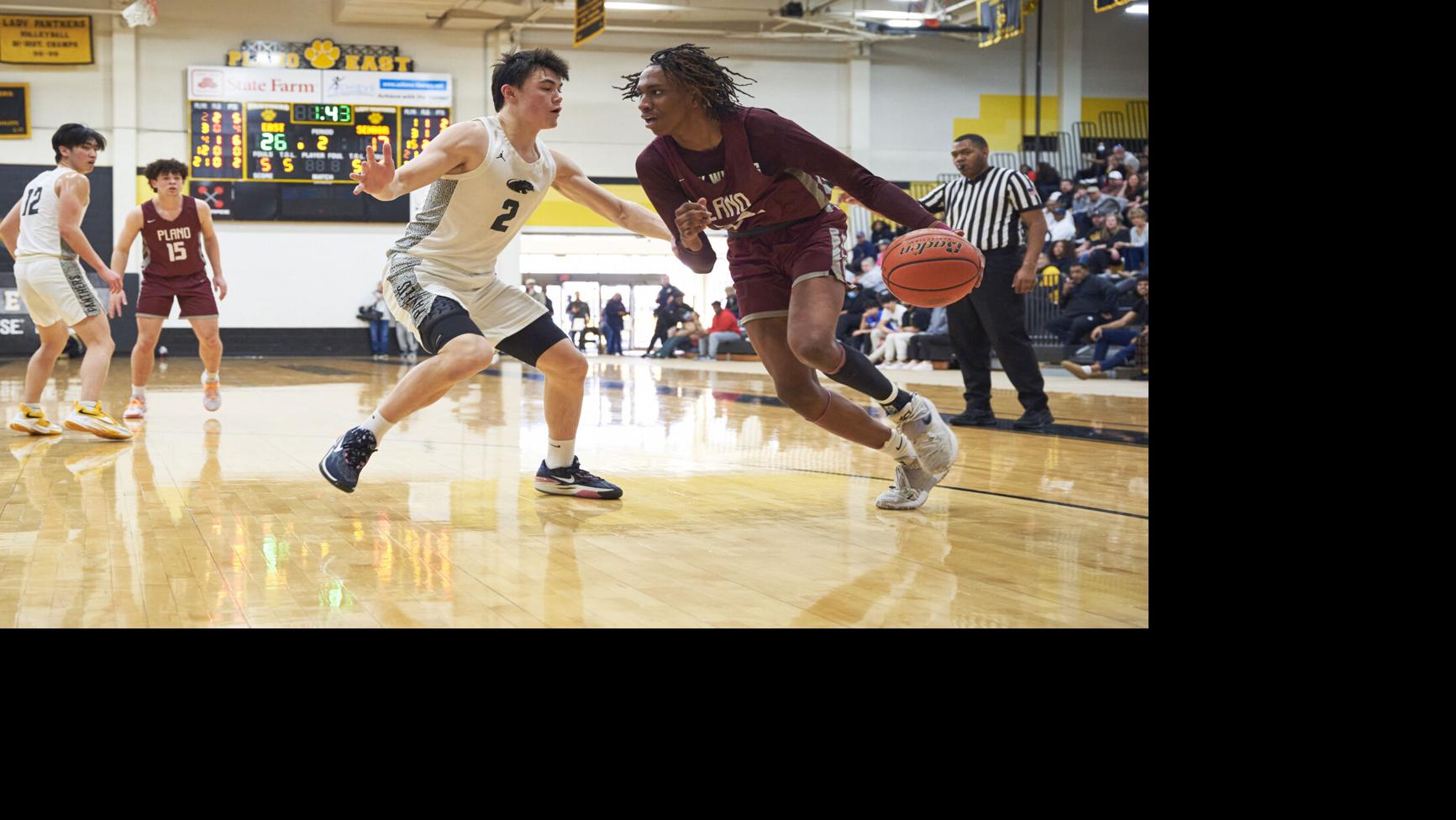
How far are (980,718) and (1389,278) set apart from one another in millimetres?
890

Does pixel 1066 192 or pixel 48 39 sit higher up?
pixel 48 39

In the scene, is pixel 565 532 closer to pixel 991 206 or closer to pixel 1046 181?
pixel 991 206

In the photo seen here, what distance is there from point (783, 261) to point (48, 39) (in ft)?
57.7

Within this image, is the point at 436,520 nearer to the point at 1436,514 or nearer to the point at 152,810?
the point at 152,810

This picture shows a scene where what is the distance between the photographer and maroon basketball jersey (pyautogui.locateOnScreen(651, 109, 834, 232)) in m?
4.04

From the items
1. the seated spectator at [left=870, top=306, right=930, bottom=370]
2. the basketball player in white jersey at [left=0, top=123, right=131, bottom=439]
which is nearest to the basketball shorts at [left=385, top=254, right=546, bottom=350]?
the basketball player in white jersey at [left=0, top=123, right=131, bottom=439]

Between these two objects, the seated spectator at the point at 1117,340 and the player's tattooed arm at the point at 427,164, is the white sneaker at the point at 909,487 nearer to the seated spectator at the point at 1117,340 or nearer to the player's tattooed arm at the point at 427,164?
the player's tattooed arm at the point at 427,164

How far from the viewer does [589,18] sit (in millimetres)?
15734

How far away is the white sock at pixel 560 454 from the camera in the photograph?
4.60m

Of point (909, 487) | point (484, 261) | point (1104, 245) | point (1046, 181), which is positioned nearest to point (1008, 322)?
point (909, 487)

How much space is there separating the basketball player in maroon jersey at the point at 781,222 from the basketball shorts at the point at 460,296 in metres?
0.60

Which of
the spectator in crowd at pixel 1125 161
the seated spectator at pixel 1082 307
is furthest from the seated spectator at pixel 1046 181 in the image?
the seated spectator at pixel 1082 307

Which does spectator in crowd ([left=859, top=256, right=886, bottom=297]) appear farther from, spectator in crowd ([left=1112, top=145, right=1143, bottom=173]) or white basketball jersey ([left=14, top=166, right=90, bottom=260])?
white basketball jersey ([left=14, top=166, right=90, bottom=260])

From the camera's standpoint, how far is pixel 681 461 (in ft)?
19.1
